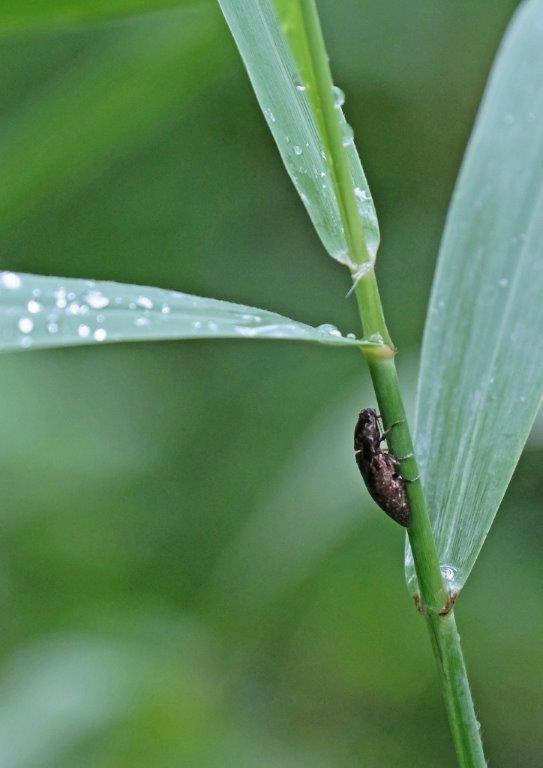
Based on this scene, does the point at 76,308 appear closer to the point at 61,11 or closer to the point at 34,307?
the point at 34,307

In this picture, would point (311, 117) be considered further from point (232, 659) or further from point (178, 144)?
point (178, 144)

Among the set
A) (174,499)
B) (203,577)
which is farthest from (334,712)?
(174,499)

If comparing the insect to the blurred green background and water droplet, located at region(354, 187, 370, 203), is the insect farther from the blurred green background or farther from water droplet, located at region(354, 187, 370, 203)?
the blurred green background

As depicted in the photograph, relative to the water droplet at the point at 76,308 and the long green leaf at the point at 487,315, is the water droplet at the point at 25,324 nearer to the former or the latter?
the water droplet at the point at 76,308

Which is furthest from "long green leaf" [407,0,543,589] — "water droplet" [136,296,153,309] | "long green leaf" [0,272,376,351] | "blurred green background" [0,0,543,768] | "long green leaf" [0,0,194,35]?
"blurred green background" [0,0,543,768]

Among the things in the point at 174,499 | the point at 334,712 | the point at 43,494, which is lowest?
the point at 334,712

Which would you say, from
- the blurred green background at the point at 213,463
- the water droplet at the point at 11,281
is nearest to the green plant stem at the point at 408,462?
the water droplet at the point at 11,281

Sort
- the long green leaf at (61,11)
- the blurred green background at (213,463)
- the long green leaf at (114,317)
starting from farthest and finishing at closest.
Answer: the blurred green background at (213,463), the long green leaf at (61,11), the long green leaf at (114,317)
